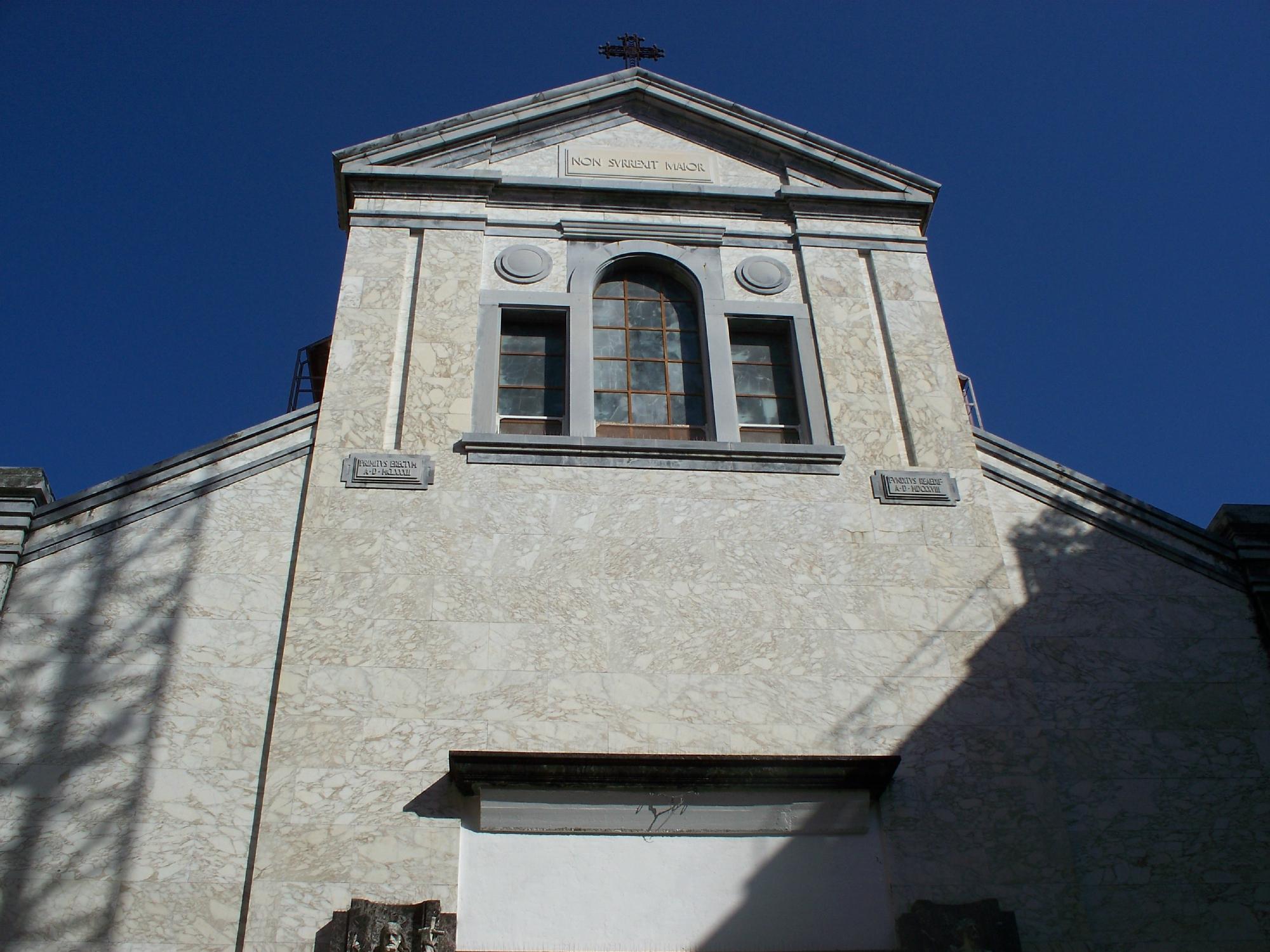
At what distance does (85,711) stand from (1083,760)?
25.4 ft

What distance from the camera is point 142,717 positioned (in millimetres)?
8844

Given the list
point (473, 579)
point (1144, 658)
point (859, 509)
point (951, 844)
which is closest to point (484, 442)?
point (473, 579)

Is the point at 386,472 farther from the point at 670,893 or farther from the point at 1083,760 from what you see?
the point at 1083,760

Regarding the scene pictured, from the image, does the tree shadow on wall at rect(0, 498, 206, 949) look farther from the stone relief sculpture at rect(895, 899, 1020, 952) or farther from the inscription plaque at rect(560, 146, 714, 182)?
the inscription plaque at rect(560, 146, 714, 182)

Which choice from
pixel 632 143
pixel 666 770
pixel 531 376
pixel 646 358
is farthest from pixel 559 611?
pixel 632 143

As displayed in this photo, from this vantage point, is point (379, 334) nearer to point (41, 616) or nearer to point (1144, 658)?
point (41, 616)

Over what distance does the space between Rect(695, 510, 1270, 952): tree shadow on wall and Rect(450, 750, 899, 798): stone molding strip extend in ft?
1.07

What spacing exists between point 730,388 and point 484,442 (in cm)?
256

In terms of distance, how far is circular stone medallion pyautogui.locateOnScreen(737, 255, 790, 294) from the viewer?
12.4 metres

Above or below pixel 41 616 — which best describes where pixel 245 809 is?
below

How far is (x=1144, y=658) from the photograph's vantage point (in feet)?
32.1

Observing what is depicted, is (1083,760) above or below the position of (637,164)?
below

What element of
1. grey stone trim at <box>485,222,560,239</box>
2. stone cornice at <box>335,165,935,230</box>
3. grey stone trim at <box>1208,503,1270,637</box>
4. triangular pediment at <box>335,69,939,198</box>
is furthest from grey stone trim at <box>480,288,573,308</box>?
grey stone trim at <box>1208,503,1270,637</box>

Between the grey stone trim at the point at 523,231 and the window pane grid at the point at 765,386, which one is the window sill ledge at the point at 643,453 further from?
the grey stone trim at the point at 523,231
